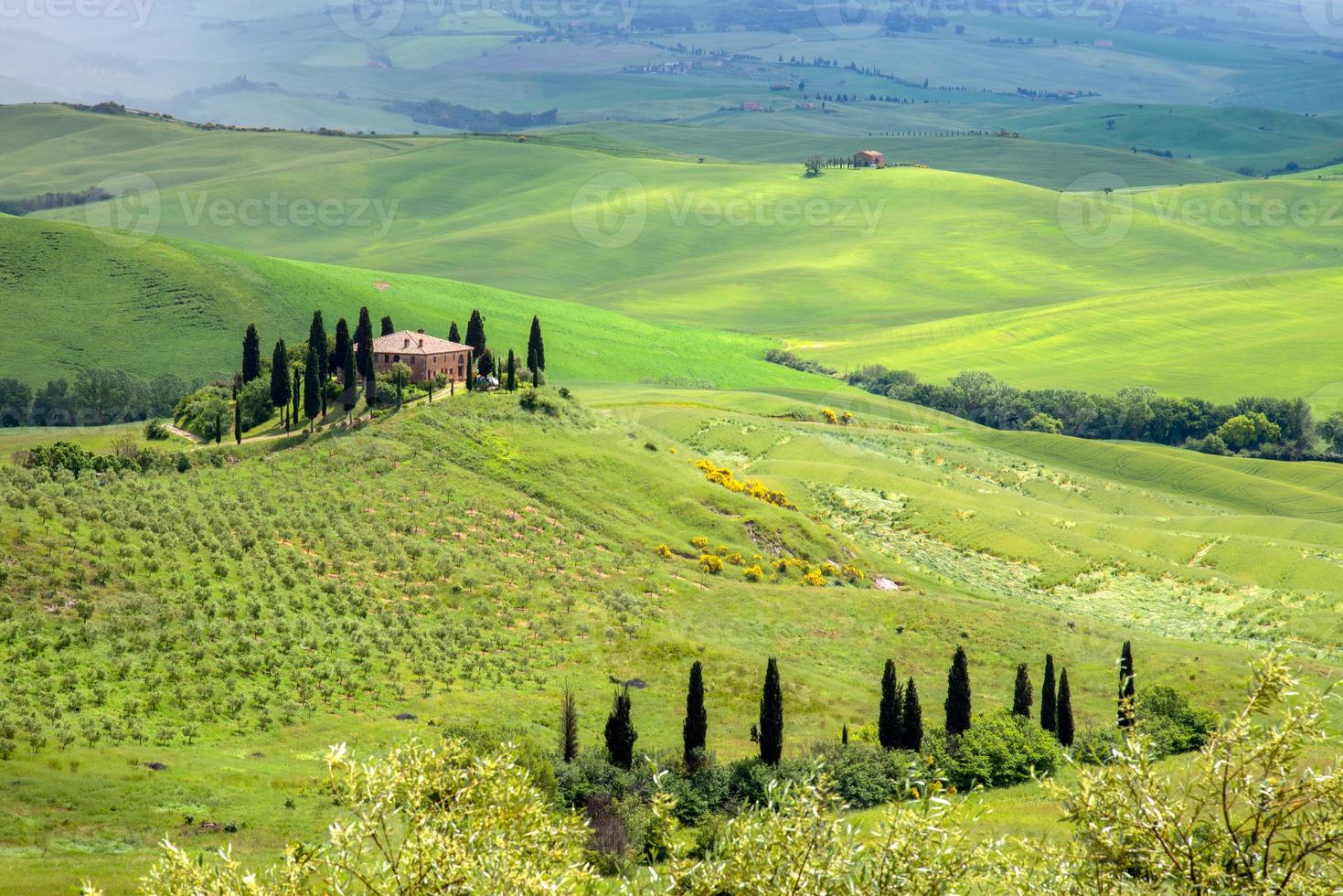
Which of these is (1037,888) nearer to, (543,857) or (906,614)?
(543,857)

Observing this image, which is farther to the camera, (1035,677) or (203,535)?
Answer: (1035,677)

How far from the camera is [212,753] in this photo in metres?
48.0

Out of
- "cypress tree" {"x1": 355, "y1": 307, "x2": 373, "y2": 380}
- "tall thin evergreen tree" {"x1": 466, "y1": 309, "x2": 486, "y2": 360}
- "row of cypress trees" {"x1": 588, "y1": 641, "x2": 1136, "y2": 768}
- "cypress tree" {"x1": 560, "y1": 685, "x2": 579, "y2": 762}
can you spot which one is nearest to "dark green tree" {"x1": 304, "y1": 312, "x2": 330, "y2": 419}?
"cypress tree" {"x1": 355, "y1": 307, "x2": 373, "y2": 380}

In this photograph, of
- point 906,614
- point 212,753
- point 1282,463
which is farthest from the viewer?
point 1282,463

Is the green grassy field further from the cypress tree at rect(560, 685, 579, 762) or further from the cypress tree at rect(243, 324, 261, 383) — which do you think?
the cypress tree at rect(243, 324, 261, 383)

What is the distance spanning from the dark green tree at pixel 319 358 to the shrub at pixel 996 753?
58.4 metres

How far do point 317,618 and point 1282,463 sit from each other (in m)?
139

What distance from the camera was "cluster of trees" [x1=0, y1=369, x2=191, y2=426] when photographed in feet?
486

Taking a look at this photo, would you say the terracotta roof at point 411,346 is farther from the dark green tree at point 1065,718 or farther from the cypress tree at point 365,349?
the dark green tree at point 1065,718

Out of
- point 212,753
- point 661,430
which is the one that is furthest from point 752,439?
point 212,753

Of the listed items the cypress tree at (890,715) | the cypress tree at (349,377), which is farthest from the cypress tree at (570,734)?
the cypress tree at (349,377)

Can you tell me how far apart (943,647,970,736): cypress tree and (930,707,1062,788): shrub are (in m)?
0.76

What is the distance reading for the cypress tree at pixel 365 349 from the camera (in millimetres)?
103562

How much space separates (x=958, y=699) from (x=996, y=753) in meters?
3.35
